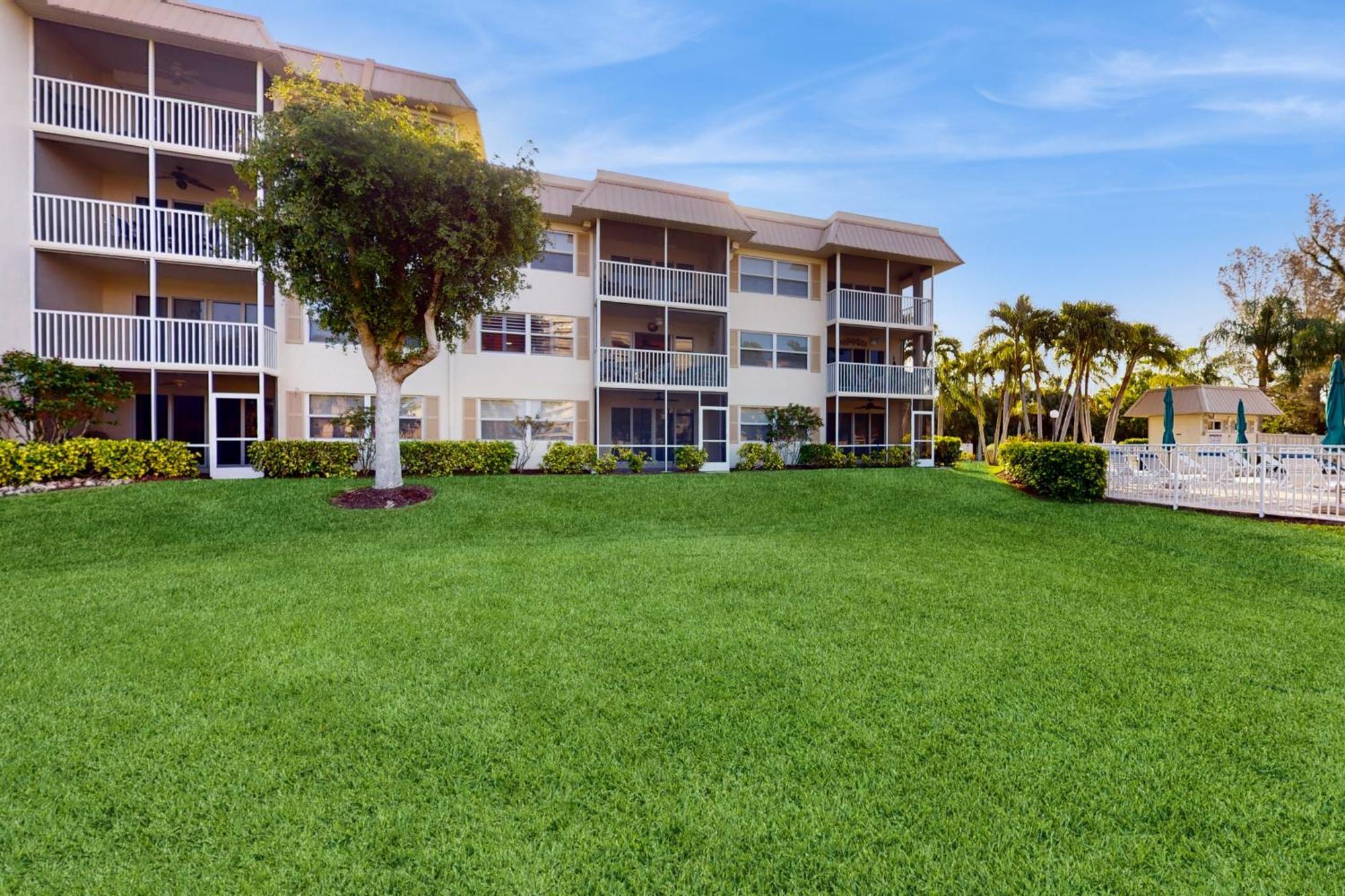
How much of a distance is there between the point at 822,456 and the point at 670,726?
53.9 ft

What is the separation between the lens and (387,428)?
10844mm

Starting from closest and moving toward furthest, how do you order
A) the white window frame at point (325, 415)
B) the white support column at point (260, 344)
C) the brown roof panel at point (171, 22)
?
1. the brown roof panel at point (171, 22)
2. the white support column at point (260, 344)
3. the white window frame at point (325, 415)

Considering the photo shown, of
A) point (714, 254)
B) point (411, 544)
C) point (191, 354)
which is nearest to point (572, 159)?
point (714, 254)

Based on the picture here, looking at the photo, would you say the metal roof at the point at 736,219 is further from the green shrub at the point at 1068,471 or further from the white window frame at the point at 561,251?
the green shrub at the point at 1068,471

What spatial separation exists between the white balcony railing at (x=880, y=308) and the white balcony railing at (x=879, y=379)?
1688 millimetres

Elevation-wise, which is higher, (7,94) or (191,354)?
(7,94)

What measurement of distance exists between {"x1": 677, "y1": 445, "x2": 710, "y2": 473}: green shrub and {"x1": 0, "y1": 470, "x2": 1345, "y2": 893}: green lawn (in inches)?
399

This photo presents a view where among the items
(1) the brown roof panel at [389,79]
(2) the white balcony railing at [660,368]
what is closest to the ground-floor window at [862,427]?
(2) the white balcony railing at [660,368]

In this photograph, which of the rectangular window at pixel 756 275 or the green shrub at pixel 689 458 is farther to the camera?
the rectangular window at pixel 756 275

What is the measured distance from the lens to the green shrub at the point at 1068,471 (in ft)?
37.9

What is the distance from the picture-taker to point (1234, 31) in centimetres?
991

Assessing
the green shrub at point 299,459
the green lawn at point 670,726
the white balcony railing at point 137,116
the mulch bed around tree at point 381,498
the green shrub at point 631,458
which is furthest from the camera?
the green shrub at point 631,458

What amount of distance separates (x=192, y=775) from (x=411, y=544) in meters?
5.71

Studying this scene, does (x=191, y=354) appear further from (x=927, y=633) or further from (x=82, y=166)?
(x=927, y=633)
